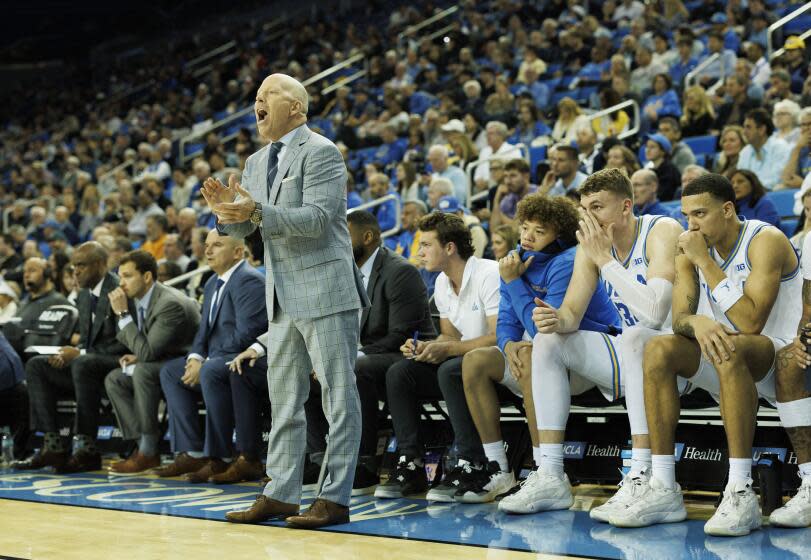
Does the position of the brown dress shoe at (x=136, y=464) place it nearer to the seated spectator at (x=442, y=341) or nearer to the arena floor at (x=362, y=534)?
the arena floor at (x=362, y=534)

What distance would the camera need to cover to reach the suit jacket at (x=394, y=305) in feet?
17.1

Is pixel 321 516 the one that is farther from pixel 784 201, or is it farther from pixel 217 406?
pixel 784 201

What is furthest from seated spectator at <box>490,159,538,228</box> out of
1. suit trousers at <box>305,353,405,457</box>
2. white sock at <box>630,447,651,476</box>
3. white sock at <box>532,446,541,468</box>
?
white sock at <box>630,447,651,476</box>

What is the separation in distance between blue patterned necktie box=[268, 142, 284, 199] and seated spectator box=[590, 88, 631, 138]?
615 centimetres

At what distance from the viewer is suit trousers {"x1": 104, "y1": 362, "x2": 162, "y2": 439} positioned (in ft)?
19.6

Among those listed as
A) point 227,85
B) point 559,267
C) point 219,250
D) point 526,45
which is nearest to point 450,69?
point 526,45

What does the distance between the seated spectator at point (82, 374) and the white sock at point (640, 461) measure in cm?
360

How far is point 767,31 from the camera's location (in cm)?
1006

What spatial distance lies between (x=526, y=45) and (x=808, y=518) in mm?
9760

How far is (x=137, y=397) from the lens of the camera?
600 centimetres

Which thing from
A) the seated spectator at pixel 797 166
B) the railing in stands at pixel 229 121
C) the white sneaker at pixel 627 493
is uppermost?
the railing in stands at pixel 229 121

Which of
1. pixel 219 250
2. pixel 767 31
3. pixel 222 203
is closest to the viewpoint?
pixel 222 203

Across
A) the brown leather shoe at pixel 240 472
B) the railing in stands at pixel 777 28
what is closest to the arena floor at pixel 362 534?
the brown leather shoe at pixel 240 472

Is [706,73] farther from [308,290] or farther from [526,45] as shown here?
[308,290]
